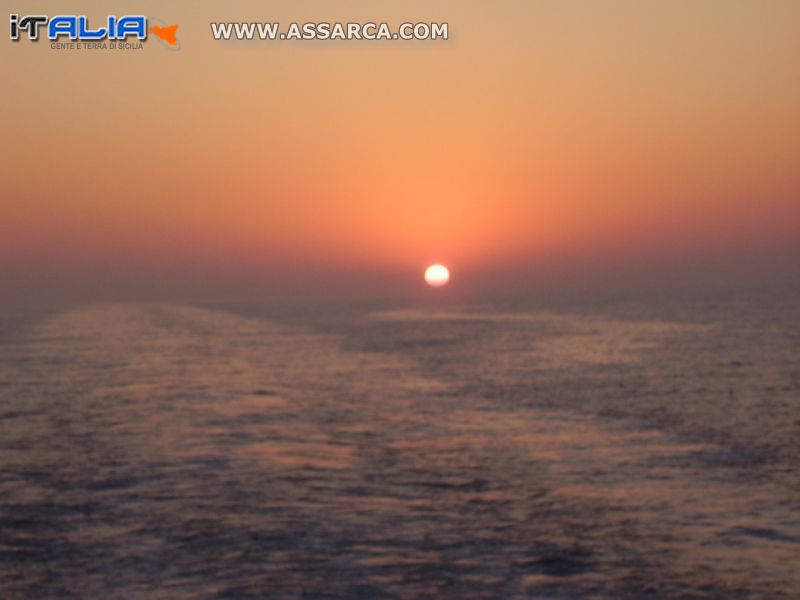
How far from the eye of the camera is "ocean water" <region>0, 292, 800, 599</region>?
9.09m

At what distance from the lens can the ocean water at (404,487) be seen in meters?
9.09

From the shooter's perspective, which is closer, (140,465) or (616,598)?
(616,598)

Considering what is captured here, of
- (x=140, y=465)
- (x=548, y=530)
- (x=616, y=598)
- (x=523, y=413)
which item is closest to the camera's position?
(x=616, y=598)

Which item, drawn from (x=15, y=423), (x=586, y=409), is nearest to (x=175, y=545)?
(x=15, y=423)

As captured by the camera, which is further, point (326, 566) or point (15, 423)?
point (15, 423)

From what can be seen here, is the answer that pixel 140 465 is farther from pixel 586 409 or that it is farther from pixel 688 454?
pixel 586 409

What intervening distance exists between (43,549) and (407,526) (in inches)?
141

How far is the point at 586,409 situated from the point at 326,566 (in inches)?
511

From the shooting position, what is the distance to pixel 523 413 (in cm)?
2120

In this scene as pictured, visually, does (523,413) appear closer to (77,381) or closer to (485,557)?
(485,557)

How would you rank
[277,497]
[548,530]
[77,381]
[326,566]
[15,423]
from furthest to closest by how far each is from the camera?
[77,381], [15,423], [277,497], [548,530], [326,566]

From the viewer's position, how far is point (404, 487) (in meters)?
13.2

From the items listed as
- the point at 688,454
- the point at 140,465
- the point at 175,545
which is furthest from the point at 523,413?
the point at 175,545

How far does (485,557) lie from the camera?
31.7 feet
